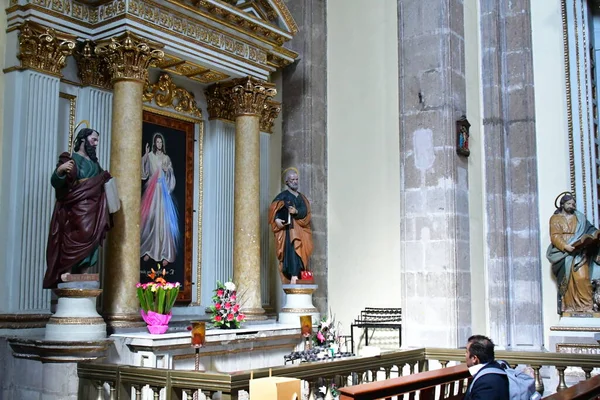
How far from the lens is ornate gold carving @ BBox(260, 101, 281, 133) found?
11688 mm

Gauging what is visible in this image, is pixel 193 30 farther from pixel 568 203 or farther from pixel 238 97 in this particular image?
pixel 568 203

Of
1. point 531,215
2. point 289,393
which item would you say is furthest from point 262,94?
point 289,393

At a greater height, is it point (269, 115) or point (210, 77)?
point (210, 77)

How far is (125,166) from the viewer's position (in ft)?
29.0

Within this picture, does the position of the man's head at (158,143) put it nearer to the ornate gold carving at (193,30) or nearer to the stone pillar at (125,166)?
the stone pillar at (125,166)

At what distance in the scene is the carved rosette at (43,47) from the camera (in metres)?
8.48

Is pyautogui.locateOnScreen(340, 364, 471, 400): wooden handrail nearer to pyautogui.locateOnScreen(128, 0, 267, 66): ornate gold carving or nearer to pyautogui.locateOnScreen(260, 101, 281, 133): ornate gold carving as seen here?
pyautogui.locateOnScreen(128, 0, 267, 66): ornate gold carving

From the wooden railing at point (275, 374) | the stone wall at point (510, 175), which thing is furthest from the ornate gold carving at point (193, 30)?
the wooden railing at point (275, 374)

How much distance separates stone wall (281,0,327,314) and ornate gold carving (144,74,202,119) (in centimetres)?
188

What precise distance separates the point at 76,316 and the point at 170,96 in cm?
401

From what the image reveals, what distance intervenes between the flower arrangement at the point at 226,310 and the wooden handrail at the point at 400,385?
3.87m

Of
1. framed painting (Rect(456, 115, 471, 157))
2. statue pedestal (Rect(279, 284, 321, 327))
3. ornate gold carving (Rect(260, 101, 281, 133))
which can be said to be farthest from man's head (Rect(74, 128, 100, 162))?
framed painting (Rect(456, 115, 471, 157))

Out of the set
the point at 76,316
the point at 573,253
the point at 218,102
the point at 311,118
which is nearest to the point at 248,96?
the point at 218,102

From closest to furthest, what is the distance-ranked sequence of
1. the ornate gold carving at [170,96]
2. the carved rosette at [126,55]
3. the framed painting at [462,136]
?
the carved rosette at [126,55]
the ornate gold carving at [170,96]
the framed painting at [462,136]
